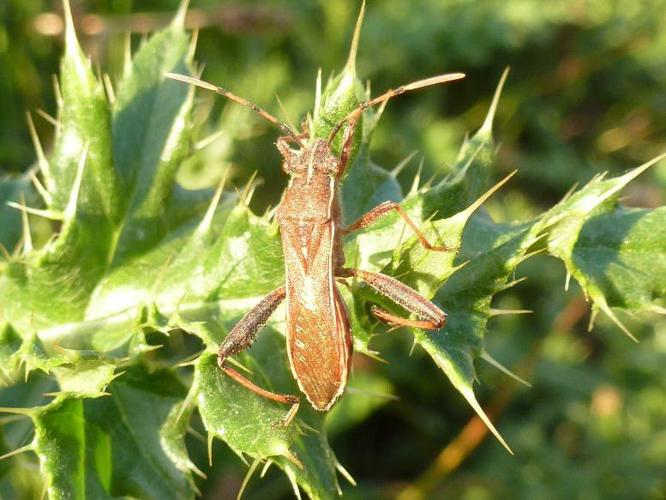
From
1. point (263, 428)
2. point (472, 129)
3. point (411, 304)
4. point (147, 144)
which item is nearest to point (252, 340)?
point (263, 428)

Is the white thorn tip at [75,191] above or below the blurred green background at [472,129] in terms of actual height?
above

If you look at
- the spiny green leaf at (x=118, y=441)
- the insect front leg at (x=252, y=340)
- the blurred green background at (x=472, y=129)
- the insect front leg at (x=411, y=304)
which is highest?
the insect front leg at (x=411, y=304)

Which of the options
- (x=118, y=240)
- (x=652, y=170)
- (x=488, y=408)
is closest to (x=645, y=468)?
(x=488, y=408)

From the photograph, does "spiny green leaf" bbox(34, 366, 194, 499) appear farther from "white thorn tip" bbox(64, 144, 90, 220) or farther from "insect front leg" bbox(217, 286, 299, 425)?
"white thorn tip" bbox(64, 144, 90, 220)

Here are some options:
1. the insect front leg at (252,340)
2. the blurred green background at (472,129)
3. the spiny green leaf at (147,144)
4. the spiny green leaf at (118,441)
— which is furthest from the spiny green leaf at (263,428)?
the blurred green background at (472,129)

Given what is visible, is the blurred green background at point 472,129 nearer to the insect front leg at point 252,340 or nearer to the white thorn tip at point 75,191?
→ the white thorn tip at point 75,191

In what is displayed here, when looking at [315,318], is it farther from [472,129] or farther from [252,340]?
[472,129]
